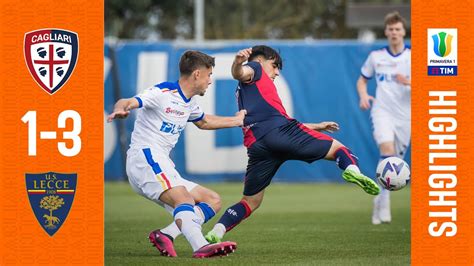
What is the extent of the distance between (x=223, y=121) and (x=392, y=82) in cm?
427

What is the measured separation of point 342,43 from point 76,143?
13329 millimetres

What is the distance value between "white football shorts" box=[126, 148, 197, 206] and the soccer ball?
5.74ft

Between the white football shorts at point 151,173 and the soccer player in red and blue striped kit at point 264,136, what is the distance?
0.67 metres

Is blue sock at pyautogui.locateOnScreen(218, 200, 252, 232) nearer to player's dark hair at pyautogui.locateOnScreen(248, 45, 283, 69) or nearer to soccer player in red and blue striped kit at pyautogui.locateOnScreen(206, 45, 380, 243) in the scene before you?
soccer player in red and blue striped kit at pyautogui.locateOnScreen(206, 45, 380, 243)

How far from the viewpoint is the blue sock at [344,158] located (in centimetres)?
851

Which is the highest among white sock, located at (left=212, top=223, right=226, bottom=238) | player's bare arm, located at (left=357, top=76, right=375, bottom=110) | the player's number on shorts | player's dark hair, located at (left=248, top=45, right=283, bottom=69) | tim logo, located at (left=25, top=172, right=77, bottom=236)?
player's dark hair, located at (left=248, top=45, right=283, bottom=69)

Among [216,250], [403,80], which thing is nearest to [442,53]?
[216,250]

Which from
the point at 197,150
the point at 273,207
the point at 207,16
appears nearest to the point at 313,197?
the point at 273,207

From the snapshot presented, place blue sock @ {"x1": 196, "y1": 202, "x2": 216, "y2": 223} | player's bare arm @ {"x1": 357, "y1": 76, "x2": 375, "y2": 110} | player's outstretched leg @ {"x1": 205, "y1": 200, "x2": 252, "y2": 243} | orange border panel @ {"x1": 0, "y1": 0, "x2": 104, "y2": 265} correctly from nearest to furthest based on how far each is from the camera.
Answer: orange border panel @ {"x1": 0, "y1": 0, "x2": 104, "y2": 265} → blue sock @ {"x1": 196, "y1": 202, "x2": 216, "y2": 223} → player's outstretched leg @ {"x1": 205, "y1": 200, "x2": 252, "y2": 243} → player's bare arm @ {"x1": 357, "y1": 76, "x2": 375, "y2": 110}

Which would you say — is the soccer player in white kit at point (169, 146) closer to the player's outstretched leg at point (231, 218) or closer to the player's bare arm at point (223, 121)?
the player's bare arm at point (223, 121)

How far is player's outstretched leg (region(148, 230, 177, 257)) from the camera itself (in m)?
8.52

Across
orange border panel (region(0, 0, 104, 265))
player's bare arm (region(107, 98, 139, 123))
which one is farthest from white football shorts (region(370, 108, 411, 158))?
orange border panel (region(0, 0, 104, 265))

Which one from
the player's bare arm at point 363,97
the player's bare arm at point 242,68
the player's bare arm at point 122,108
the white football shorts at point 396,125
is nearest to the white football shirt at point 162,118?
the player's bare arm at point 242,68

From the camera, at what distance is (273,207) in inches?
572
